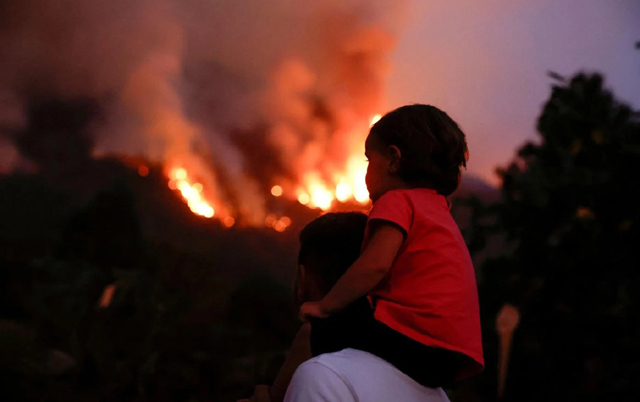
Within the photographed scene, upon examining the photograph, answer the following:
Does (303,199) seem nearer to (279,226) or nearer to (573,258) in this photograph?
(279,226)

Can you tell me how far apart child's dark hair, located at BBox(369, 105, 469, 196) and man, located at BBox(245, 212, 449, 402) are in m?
0.12

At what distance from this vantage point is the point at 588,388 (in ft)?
10.2

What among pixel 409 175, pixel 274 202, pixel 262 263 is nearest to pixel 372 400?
pixel 409 175

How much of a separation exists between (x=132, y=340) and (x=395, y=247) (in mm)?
1917

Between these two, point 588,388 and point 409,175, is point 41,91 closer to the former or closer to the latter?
point 409,175

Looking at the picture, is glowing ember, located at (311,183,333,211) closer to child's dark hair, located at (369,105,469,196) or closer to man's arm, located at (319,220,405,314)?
child's dark hair, located at (369,105,469,196)

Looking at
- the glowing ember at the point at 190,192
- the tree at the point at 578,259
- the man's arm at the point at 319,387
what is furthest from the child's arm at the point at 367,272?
the tree at the point at 578,259

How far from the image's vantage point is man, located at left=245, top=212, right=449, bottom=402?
0.65 m

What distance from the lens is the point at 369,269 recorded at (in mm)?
728

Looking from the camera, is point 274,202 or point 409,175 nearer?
point 409,175

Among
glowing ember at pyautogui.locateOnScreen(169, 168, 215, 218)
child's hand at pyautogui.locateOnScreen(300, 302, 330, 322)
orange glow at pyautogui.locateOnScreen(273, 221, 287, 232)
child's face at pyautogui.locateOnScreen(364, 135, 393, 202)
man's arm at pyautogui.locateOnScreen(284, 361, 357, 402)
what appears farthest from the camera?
orange glow at pyautogui.locateOnScreen(273, 221, 287, 232)

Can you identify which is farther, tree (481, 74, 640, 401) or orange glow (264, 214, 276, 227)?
tree (481, 74, 640, 401)

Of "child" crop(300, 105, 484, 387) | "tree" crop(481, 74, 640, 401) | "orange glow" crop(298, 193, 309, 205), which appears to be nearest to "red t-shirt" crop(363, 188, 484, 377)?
"child" crop(300, 105, 484, 387)

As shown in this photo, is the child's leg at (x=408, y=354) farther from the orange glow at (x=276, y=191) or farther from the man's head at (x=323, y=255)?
the orange glow at (x=276, y=191)
